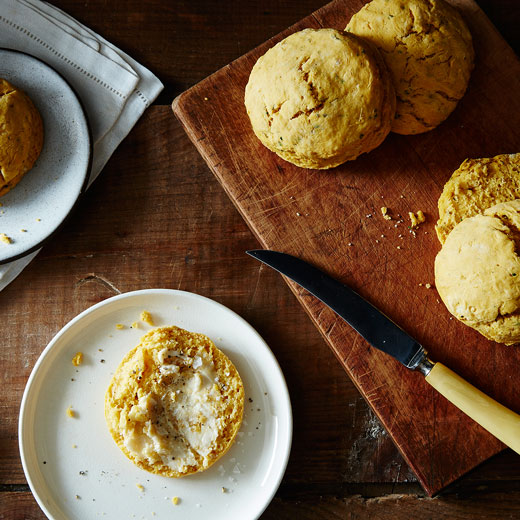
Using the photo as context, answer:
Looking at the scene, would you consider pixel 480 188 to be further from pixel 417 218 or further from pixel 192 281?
pixel 192 281

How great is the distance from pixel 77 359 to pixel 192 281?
45 cm

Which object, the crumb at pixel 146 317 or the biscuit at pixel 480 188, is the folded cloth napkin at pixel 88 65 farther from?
the biscuit at pixel 480 188

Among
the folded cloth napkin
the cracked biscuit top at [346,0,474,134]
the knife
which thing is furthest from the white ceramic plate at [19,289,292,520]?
the cracked biscuit top at [346,0,474,134]

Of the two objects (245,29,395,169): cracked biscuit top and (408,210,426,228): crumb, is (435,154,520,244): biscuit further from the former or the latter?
(245,29,395,169): cracked biscuit top

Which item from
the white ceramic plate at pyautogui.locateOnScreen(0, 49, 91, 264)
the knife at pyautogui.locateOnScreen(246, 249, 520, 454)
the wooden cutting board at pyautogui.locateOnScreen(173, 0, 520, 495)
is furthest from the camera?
the white ceramic plate at pyautogui.locateOnScreen(0, 49, 91, 264)

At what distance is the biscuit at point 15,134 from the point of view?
1.65 m

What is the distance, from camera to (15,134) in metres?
1.67

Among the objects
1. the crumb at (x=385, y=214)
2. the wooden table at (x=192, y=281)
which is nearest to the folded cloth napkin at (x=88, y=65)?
the wooden table at (x=192, y=281)

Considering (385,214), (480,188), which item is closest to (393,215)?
(385,214)

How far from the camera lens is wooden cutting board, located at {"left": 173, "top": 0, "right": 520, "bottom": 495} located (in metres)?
1.65

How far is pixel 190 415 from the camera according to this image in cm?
167

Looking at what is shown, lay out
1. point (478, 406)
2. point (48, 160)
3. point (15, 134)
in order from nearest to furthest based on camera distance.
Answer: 1. point (478, 406)
2. point (15, 134)
3. point (48, 160)

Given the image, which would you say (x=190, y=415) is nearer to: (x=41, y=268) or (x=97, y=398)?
(x=97, y=398)

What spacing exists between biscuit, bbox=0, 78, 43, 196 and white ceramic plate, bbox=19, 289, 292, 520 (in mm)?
502
